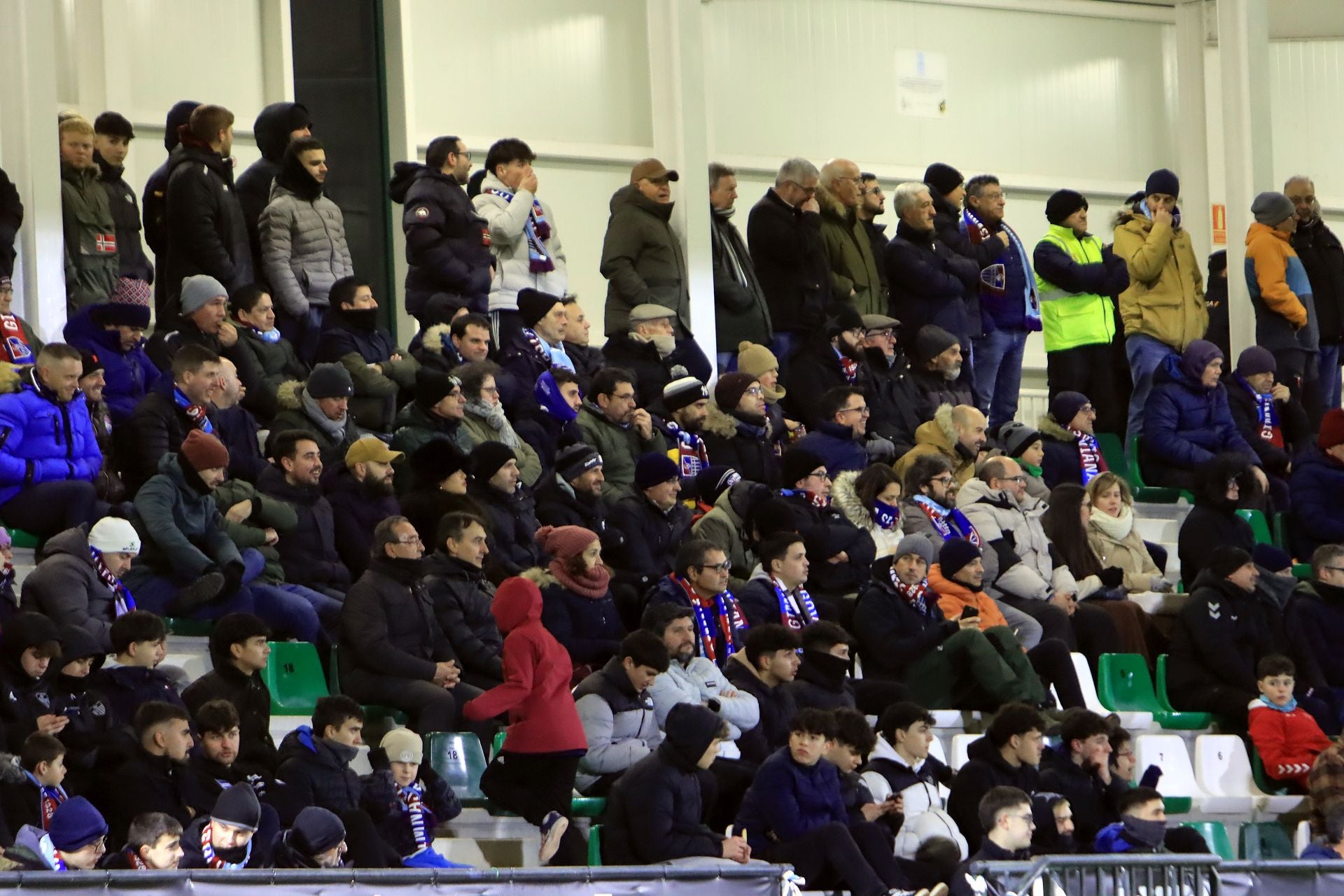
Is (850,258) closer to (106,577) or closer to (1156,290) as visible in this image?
(1156,290)

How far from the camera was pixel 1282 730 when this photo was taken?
1162 cm

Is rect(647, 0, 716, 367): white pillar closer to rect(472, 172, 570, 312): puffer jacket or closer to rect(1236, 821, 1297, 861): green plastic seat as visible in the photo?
rect(472, 172, 570, 312): puffer jacket

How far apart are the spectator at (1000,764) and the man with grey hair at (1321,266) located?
634 cm

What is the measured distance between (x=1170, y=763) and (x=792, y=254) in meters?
3.88

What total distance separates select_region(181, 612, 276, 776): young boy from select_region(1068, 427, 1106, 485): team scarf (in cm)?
603

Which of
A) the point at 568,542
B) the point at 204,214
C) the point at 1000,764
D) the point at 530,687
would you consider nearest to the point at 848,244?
the point at 204,214

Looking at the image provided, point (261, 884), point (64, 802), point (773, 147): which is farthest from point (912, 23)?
point (261, 884)

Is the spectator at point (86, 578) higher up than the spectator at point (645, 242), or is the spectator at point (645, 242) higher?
the spectator at point (645, 242)

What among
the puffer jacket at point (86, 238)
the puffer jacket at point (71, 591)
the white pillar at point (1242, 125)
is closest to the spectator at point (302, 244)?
the puffer jacket at point (86, 238)

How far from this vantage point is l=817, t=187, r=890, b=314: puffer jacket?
47.5 ft

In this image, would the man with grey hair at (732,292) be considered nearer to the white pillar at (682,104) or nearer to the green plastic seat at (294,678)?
the white pillar at (682,104)

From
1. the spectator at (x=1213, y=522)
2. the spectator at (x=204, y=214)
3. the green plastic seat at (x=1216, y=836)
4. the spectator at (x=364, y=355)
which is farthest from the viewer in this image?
the spectator at (x=1213, y=522)

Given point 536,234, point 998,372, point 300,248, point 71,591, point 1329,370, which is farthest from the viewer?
point 1329,370

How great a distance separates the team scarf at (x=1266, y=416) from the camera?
15.0 metres
